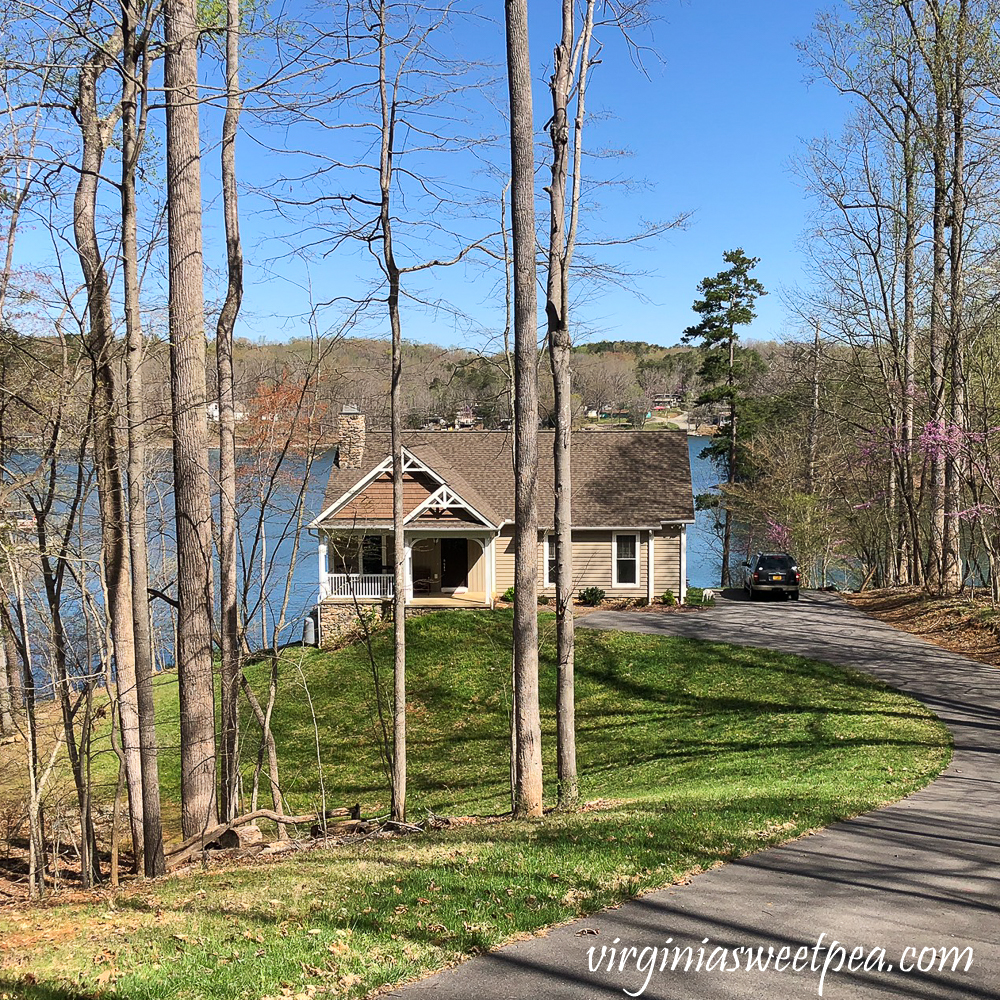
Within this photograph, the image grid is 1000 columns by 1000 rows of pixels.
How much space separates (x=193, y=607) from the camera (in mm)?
10070

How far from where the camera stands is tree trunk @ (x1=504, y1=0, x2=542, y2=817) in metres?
10.1

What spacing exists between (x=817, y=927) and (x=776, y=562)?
24.1 m

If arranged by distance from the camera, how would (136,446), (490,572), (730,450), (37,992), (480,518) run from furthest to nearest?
(730,450) < (490,572) < (480,518) < (136,446) < (37,992)

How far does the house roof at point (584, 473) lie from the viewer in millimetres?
28203

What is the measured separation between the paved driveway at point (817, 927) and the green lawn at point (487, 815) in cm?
29

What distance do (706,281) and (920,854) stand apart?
39.9 m

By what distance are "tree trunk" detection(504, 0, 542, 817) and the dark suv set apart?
66.4ft

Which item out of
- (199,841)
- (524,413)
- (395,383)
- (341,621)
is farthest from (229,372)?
(341,621)

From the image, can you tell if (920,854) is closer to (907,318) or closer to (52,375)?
(52,375)

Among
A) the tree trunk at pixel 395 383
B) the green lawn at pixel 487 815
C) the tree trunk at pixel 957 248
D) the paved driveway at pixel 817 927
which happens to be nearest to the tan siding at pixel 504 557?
the green lawn at pixel 487 815

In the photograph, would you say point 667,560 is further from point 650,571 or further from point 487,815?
point 487,815

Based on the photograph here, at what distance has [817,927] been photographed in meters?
6.21

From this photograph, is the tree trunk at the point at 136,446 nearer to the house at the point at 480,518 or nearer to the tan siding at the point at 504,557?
the house at the point at 480,518

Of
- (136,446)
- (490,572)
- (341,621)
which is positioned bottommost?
(341,621)
